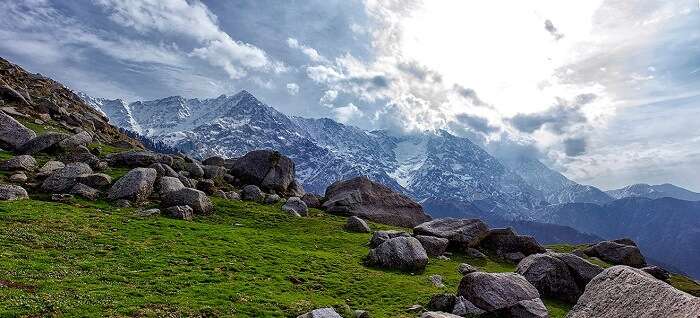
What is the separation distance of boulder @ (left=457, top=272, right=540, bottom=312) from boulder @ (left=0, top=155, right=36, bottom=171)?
64.3 metres

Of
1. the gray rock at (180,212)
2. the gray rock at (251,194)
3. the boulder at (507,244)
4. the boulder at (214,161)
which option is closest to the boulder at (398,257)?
the gray rock at (180,212)

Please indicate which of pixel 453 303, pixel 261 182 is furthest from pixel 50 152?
pixel 453 303

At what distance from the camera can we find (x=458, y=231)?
73562 mm

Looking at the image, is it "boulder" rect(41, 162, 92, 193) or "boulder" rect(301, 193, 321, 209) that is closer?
"boulder" rect(41, 162, 92, 193)

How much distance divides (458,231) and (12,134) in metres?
78.5

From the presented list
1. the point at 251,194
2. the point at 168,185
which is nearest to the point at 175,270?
the point at 168,185

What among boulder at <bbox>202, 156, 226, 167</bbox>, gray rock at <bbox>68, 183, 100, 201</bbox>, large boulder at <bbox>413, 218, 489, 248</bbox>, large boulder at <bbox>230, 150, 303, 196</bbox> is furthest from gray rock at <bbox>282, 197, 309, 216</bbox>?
boulder at <bbox>202, 156, 226, 167</bbox>

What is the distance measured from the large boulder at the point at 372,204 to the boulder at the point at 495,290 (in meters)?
56.0

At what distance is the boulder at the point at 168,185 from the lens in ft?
227

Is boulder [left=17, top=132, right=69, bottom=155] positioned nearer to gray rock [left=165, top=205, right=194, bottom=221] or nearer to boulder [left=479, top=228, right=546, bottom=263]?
gray rock [left=165, top=205, right=194, bottom=221]

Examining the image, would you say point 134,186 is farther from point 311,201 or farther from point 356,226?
point 311,201

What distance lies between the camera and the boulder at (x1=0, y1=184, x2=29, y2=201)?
183 feet

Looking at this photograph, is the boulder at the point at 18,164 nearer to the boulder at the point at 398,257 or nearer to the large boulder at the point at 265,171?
the large boulder at the point at 265,171

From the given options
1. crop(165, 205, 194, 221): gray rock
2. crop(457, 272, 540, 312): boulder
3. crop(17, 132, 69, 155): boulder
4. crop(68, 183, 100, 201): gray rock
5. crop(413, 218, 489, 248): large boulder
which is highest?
crop(17, 132, 69, 155): boulder
